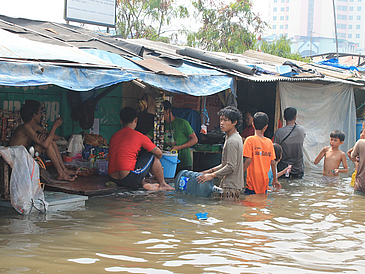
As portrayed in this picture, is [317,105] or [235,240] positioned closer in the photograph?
[235,240]

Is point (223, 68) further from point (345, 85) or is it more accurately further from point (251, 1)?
point (251, 1)

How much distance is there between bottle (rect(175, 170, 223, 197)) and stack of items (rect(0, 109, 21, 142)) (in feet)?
11.6

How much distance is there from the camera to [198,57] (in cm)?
1008

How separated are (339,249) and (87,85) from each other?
4.08 meters

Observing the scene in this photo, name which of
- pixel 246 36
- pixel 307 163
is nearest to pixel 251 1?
pixel 246 36

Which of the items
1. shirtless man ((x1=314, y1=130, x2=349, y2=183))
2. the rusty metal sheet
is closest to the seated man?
the rusty metal sheet

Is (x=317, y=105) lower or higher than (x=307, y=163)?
higher

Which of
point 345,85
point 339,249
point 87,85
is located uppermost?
point 345,85

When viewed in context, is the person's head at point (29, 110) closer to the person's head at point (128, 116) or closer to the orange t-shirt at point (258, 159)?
the person's head at point (128, 116)

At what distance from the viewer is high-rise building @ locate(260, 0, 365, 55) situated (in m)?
102

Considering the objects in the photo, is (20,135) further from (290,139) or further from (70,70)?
(290,139)

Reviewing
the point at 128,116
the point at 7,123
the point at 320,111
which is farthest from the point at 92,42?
the point at 320,111

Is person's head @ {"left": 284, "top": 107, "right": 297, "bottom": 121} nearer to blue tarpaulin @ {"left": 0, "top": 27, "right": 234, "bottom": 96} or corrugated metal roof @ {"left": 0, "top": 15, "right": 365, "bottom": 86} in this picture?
corrugated metal roof @ {"left": 0, "top": 15, "right": 365, "bottom": 86}

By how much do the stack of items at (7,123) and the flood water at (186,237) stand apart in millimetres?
2578
